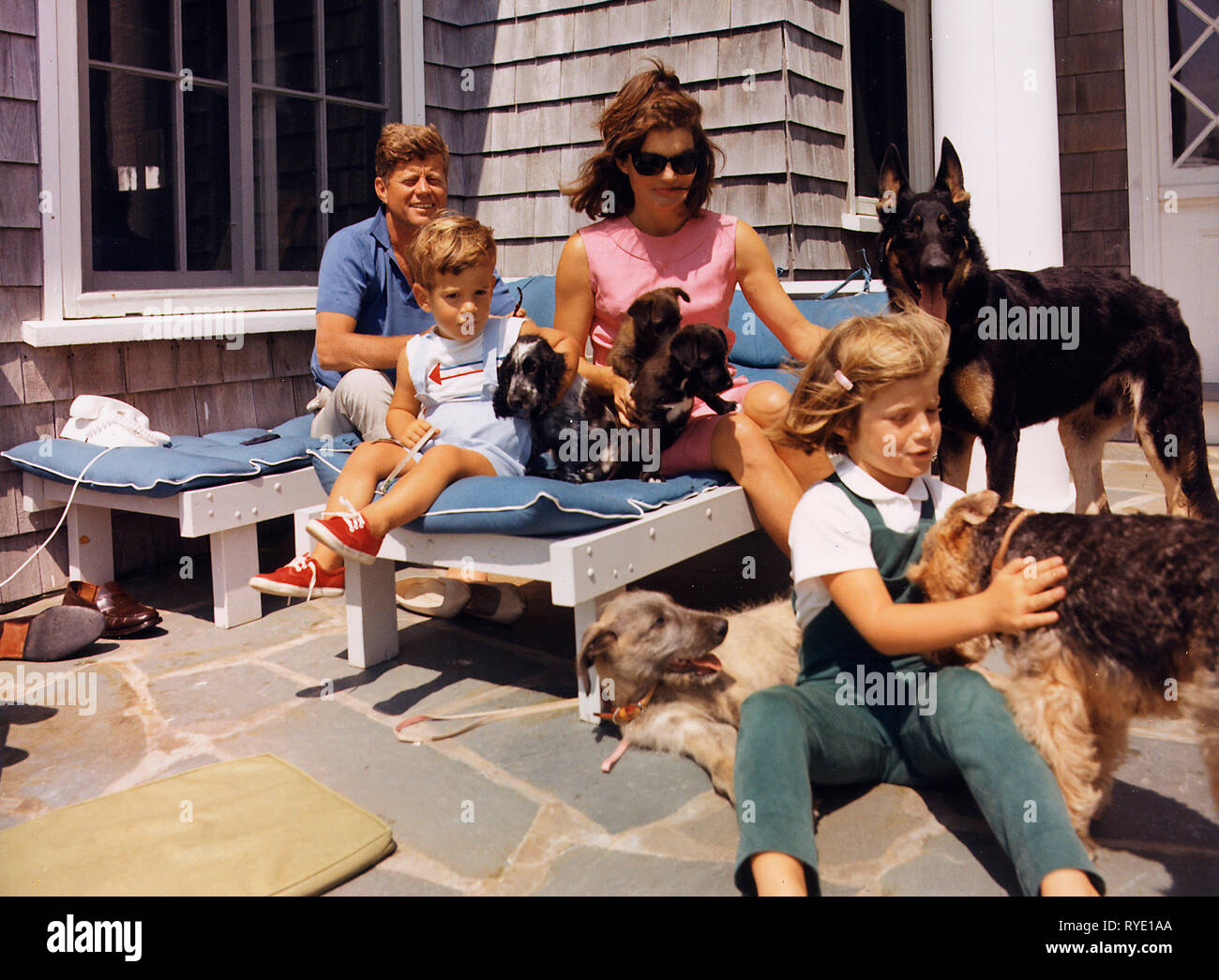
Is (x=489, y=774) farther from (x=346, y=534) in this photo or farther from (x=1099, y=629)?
(x=1099, y=629)

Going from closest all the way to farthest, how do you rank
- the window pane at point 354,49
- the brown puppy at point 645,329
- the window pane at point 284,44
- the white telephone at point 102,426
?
1. the brown puppy at point 645,329
2. the white telephone at point 102,426
3. the window pane at point 284,44
4. the window pane at point 354,49

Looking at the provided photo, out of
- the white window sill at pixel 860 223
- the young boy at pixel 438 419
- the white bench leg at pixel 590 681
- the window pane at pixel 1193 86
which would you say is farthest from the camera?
the window pane at pixel 1193 86

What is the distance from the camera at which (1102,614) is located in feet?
6.50

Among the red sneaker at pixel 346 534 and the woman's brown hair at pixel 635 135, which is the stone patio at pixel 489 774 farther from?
the woman's brown hair at pixel 635 135

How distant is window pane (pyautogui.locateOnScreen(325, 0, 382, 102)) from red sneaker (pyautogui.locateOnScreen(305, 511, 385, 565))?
12.0 feet

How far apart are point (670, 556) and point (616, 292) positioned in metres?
1.02

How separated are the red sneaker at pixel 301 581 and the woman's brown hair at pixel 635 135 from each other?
1620mm

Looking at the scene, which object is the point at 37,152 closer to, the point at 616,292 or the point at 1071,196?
the point at 616,292

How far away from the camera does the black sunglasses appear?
3.60 m

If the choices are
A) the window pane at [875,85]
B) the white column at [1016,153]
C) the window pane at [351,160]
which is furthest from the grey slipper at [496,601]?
the window pane at [875,85]

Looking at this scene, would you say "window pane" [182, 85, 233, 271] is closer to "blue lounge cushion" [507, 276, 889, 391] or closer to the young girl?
"blue lounge cushion" [507, 276, 889, 391]

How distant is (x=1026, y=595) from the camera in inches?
79.3

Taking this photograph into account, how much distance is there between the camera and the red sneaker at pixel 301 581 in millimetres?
3277
